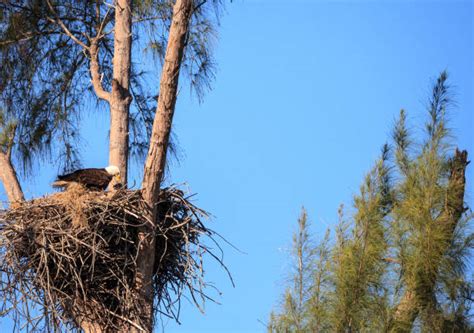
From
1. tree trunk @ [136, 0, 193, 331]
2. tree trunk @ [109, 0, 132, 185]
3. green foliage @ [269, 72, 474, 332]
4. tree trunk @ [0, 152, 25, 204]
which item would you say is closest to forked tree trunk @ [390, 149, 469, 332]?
green foliage @ [269, 72, 474, 332]

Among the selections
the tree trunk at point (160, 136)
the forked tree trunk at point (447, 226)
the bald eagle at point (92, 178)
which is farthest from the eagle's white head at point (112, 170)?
the forked tree trunk at point (447, 226)

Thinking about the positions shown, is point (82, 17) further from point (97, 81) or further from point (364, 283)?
point (364, 283)

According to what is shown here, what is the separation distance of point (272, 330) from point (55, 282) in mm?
1671

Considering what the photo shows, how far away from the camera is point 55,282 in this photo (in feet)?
19.5

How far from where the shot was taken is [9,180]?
23.6 ft

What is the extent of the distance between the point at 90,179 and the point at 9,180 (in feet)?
3.10

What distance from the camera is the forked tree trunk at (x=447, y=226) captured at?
258 inches

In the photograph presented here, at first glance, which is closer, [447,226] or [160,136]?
[160,136]

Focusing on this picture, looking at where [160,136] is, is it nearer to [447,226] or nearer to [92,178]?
[92,178]

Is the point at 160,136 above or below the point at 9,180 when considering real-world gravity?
below

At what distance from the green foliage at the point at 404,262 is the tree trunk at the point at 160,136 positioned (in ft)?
3.89

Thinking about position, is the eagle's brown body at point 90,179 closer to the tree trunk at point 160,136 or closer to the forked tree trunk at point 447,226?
the tree trunk at point 160,136

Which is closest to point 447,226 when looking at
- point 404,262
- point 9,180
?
point 404,262

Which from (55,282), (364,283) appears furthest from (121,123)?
(364,283)
